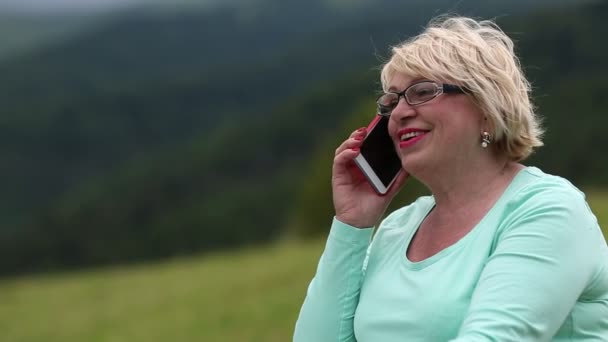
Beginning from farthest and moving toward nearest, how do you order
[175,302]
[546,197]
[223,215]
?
[223,215], [175,302], [546,197]

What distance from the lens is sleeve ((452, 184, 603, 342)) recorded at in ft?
7.01

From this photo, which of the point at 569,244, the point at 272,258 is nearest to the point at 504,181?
the point at 569,244

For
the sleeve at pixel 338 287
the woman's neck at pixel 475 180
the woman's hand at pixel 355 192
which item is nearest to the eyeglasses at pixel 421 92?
the woman's neck at pixel 475 180

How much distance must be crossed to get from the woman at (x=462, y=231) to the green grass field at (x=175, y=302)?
10.5 meters

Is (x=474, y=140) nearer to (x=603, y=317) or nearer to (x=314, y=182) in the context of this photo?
(x=603, y=317)

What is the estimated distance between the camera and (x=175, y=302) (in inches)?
814

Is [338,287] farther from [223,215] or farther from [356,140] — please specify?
[223,215]

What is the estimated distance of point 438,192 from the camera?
265 centimetres

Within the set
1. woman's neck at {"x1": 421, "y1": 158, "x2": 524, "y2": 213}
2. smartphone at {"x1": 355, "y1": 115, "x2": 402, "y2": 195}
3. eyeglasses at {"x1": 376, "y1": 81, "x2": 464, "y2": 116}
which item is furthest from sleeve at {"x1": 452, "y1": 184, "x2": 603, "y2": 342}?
smartphone at {"x1": 355, "y1": 115, "x2": 402, "y2": 195}

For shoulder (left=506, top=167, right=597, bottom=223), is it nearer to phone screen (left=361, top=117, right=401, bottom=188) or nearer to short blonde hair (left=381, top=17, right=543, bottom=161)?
short blonde hair (left=381, top=17, right=543, bottom=161)

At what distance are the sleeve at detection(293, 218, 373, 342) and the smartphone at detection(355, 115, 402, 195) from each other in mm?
172

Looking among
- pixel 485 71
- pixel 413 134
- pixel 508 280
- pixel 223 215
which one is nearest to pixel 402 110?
pixel 413 134

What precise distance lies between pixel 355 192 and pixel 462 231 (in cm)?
48

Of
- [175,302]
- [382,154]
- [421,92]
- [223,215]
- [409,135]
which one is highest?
[421,92]
